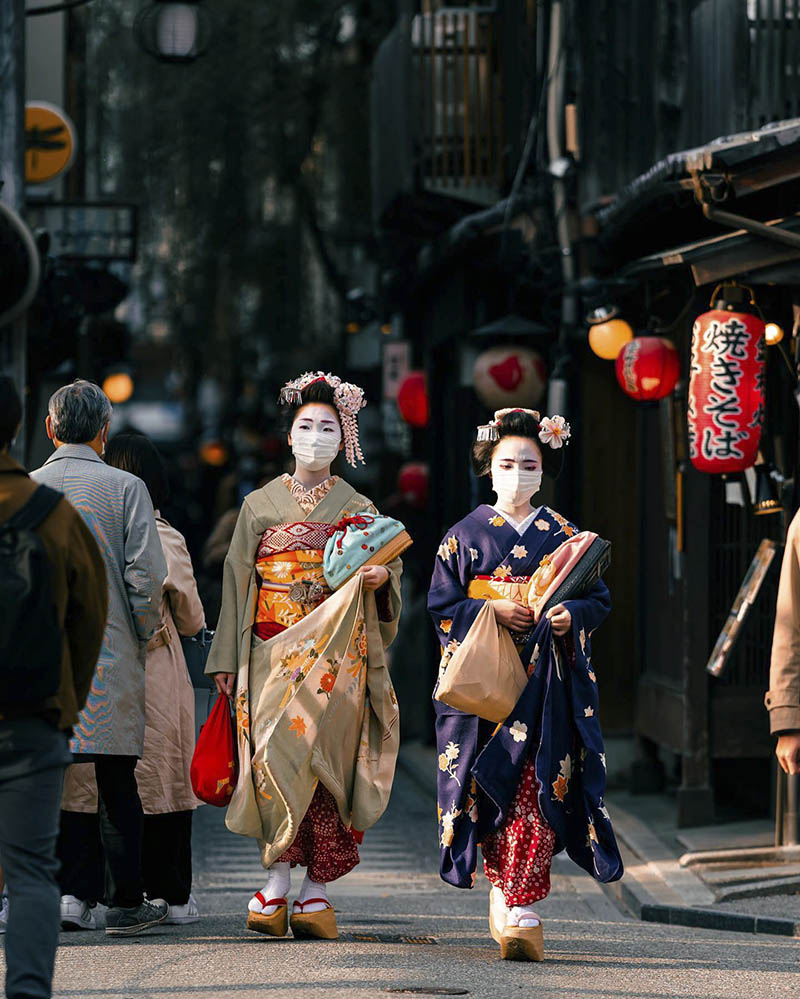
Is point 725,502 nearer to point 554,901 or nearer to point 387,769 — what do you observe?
point 554,901

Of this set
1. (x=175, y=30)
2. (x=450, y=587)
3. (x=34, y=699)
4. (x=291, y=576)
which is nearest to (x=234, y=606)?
(x=291, y=576)

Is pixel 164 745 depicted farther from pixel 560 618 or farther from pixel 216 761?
pixel 560 618

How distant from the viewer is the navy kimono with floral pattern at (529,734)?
22.2 ft

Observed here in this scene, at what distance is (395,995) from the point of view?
584 centimetres

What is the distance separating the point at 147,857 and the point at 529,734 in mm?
1772

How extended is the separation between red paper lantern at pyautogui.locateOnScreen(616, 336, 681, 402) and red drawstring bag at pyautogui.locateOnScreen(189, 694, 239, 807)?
4.10 meters

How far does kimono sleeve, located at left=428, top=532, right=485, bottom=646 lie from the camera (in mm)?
→ 6914

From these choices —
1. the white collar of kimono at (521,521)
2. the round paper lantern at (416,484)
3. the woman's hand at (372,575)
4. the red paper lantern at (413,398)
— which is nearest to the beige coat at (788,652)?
the white collar of kimono at (521,521)

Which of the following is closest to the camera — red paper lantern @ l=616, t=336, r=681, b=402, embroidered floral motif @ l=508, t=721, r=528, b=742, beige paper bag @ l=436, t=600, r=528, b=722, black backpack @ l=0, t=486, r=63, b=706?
black backpack @ l=0, t=486, r=63, b=706

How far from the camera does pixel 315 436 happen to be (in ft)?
23.9

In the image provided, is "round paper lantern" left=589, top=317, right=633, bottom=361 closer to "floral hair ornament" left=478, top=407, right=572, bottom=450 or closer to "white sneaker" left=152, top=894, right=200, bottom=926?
"floral hair ornament" left=478, top=407, right=572, bottom=450

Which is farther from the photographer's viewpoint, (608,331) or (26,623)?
(608,331)

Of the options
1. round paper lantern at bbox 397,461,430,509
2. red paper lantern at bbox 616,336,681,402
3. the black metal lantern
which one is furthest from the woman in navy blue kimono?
round paper lantern at bbox 397,461,430,509

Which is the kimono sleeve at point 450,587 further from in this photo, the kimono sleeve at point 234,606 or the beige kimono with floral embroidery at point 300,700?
the kimono sleeve at point 234,606
